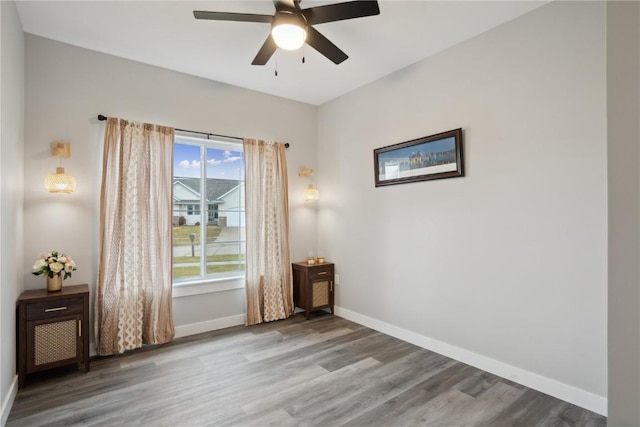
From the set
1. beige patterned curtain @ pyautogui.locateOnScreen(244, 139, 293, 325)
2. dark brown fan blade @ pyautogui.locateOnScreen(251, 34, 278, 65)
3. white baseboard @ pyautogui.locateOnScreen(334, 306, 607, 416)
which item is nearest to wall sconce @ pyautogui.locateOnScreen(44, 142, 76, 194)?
beige patterned curtain @ pyautogui.locateOnScreen(244, 139, 293, 325)

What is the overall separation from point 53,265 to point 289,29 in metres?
2.68

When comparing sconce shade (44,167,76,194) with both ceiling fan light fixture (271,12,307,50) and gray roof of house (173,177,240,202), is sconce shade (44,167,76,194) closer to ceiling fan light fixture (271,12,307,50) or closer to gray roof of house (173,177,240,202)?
gray roof of house (173,177,240,202)

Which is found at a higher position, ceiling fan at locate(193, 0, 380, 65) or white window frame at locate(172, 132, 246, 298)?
ceiling fan at locate(193, 0, 380, 65)

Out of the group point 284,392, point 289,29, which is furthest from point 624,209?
point 284,392

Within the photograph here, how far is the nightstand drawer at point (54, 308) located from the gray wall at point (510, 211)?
9.71 ft

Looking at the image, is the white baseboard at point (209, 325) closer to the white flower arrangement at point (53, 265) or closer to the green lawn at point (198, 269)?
the green lawn at point (198, 269)

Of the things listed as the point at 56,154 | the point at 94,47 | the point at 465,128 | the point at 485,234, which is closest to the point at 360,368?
the point at 485,234

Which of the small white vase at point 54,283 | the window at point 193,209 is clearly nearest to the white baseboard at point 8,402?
the small white vase at point 54,283

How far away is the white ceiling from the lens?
2562mm

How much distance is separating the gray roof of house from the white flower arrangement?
1343mm

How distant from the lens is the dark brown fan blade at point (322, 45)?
241 cm

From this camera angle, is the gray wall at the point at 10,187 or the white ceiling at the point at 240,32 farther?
the white ceiling at the point at 240,32

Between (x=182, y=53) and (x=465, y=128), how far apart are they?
2.83 metres

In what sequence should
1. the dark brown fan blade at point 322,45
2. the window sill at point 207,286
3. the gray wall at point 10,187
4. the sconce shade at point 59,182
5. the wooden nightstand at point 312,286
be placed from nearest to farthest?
the gray wall at point 10,187 → the dark brown fan blade at point 322,45 → the sconce shade at point 59,182 → the window sill at point 207,286 → the wooden nightstand at point 312,286
